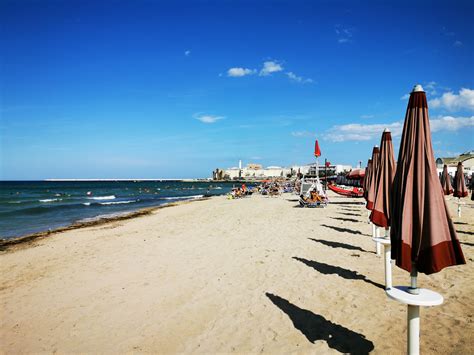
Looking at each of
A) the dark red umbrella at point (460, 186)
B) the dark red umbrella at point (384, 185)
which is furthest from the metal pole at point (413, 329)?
the dark red umbrella at point (460, 186)

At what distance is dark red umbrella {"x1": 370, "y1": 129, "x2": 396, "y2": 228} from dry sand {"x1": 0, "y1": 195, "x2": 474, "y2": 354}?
1293mm

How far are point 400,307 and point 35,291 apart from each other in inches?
275

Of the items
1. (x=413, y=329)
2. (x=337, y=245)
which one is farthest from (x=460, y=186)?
(x=413, y=329)

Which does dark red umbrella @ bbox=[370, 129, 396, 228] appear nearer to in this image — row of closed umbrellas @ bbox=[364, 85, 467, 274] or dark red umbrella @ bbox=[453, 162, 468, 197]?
row of closed umbrellas @ bbox=[364, 85, 467, 274]

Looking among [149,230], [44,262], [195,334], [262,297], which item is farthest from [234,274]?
[149,230]

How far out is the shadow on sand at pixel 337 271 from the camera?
6.19m

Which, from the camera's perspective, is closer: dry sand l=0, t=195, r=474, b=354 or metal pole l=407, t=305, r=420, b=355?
metal pole l=407, t=305, r=420, b=355

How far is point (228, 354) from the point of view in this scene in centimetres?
404

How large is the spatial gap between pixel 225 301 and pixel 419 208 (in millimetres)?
3683

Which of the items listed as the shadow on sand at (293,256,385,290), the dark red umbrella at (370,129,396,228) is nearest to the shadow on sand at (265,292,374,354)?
the shadow on sand at (293,256,385,290)

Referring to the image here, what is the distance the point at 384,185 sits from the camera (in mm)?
5621

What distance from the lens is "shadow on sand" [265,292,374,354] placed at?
397 cm

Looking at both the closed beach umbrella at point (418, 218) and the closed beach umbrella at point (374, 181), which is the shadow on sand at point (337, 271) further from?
the closed beach umbrella at point (418, 218)

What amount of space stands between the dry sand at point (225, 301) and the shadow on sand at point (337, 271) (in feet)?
0.07
